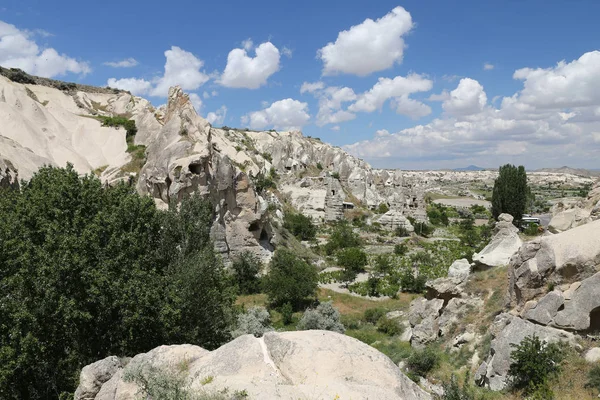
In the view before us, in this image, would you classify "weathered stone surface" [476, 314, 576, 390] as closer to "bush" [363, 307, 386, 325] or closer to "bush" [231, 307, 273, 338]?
"bush" [231, 307, 273, 338]

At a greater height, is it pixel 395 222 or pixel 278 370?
pixel 278 370

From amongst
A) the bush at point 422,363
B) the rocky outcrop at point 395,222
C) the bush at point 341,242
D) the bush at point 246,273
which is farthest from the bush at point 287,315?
the rocky outcrop at point 395,222

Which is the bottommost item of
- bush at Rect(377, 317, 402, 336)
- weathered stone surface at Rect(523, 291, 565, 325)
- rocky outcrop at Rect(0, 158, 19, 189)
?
bush at Rect(377, 317, 402, 336)

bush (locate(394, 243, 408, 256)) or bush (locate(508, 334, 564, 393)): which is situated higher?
bush (locate(508, 334, 564, 393))

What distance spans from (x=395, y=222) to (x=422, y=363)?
45.4m

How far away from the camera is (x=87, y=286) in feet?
33.7

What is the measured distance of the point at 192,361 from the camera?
616 cm

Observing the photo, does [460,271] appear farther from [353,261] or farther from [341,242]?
[341,242]

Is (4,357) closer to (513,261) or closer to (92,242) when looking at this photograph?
(92,242)

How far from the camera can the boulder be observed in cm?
1961

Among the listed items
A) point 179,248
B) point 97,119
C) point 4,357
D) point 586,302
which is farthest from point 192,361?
point 97,119

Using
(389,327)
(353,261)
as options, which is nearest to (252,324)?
(389,327)

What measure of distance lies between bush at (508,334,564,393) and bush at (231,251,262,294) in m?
20.5

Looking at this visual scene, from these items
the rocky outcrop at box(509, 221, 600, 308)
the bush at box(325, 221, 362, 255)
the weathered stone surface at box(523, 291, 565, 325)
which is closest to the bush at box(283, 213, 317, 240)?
the bush at box(325, 221, 362, 255)
